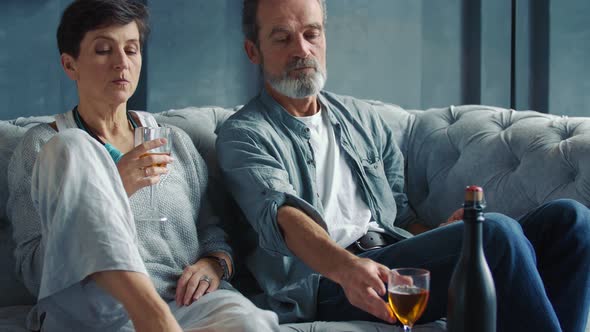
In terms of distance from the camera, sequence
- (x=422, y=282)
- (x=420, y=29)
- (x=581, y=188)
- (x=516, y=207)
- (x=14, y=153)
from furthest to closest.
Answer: (x=420, y=29), (x=516, y=207), (x=581, y=188), (x=14, y=153), (x=422, y=282)

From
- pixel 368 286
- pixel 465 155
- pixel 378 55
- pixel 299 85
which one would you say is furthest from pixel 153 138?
pixel 378 55

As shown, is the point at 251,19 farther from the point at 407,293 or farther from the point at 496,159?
the point at 407,293

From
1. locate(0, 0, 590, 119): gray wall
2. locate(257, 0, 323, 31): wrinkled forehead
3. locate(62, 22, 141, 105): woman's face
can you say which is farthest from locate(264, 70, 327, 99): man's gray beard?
locate(0, 0, 590, 119): gray wall

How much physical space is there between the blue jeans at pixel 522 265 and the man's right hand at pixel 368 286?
0.30m

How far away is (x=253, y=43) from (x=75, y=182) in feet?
3.20

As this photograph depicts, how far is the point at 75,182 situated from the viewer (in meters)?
1.50

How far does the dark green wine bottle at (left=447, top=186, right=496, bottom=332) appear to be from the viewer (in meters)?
1.31

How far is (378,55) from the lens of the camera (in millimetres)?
3402

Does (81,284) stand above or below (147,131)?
below

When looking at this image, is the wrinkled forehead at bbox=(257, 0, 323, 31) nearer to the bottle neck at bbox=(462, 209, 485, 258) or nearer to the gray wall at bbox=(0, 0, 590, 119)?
the gray wall at bbox=(0, 0, 590, 119)

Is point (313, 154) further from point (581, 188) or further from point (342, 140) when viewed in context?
point (581, 188)

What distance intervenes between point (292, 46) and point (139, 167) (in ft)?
2.22

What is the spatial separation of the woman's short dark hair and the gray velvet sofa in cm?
29

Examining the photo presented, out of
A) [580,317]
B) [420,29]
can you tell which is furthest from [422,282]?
[420,29]
